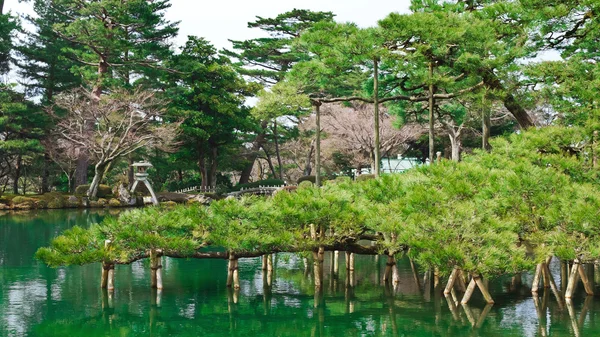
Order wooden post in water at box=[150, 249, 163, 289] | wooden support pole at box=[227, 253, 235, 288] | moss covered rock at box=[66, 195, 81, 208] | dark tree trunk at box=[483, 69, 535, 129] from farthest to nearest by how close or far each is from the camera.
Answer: moss covered rock at box=[66, 195, 81, 208] → dark tree trunk at box=[483, 69, 535, 129] → wooden support pole at box=[227, 253, 235, 288] → wooden post in water at box=[150, 249, 163, 289]

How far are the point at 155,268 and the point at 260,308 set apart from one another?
186 cm

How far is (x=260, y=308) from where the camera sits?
947 cm

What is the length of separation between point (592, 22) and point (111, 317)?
31.1 feet

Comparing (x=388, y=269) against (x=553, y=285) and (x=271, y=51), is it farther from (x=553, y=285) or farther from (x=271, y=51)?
(x=271, y=51)

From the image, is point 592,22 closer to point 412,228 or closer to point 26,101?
point 412,228

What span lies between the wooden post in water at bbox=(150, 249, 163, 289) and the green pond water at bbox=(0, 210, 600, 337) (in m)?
0.22

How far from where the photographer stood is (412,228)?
880cm

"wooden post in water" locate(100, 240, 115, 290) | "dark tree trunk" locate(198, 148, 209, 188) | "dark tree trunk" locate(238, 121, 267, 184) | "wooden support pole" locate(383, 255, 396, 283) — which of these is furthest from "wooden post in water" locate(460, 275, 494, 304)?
"dark tree trunk" locate(238, 121, 267, 184)

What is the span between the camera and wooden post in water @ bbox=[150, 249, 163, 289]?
988cm

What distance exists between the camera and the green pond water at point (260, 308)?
8.31 metres

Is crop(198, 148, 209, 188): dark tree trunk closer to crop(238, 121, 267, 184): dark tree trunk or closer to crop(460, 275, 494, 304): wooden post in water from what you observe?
crop(238, 121, 267, 184): dark tree trunk

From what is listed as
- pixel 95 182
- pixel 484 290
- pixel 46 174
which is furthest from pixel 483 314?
pixel 46 174

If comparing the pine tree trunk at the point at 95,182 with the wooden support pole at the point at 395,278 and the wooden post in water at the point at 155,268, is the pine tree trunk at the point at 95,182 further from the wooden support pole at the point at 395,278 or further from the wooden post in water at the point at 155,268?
the wooden support pole at the point at 395,278

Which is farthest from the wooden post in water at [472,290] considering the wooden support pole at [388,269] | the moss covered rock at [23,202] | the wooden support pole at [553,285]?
the moss covered rock at [23,202]
